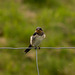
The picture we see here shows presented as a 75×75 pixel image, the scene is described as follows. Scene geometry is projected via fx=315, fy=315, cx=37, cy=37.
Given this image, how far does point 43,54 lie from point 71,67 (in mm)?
558

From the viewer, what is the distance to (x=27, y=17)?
6.35 meters

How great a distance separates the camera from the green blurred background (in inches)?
195

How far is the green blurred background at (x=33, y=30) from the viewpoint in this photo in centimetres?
495

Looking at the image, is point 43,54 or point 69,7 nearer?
point 43,54

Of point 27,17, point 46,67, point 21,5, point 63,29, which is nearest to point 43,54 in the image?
point 46,67

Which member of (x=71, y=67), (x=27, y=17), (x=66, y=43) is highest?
(x=27, y=17)

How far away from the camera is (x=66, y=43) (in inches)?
226

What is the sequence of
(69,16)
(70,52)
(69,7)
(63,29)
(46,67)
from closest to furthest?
(46,67)
(70,52)
(63,29)
(69,16)
(69,7)

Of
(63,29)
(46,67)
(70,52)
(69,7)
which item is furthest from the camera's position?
(69,7)

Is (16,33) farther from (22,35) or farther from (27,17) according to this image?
(27,17)

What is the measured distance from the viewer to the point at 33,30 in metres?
5.72

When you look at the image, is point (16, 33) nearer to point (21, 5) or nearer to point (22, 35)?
point (22, 35)

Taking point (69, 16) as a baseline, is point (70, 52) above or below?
below

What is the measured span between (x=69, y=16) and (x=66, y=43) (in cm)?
103
